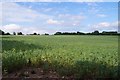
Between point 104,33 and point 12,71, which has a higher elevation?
point 104,33

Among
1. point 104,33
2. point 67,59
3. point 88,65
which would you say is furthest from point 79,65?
point 104,33

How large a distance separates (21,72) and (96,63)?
6.33ft

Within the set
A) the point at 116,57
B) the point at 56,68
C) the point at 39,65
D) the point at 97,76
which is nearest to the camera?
the point at 97,76

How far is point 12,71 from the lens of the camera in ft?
28.4

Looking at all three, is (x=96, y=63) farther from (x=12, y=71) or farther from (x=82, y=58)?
(x=12, y=71)

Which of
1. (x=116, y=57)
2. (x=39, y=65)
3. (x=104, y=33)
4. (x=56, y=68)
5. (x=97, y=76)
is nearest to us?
(x=97, y=76)

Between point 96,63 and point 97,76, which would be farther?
point 96,63

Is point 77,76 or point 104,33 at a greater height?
point 104,33

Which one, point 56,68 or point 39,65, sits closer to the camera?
point 56,68

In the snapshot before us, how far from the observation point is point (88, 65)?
26.6 ft

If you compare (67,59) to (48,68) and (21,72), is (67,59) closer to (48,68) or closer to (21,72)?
(48,68)

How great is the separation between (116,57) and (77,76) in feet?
7.22

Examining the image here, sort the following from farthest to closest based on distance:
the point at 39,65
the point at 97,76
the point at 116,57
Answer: the point at 116,57
the point at 39,65
the point at 97,76

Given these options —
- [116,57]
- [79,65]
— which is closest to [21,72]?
[79,65]
